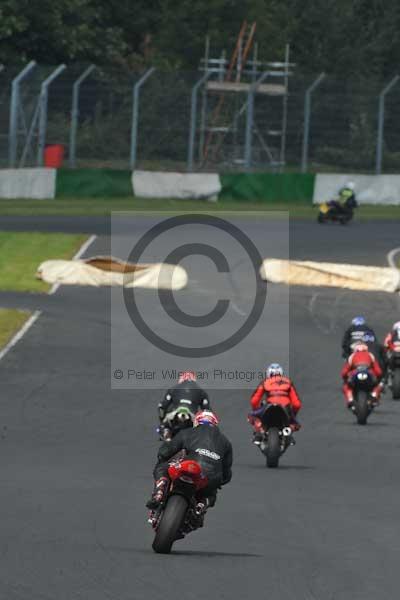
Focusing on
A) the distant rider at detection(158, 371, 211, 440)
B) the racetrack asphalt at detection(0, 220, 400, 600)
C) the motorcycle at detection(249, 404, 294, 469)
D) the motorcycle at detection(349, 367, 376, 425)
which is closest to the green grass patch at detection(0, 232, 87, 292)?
the racetrack asphalt at detection(0, 220, 400, 600)

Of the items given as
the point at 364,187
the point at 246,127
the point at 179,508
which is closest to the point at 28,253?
the point at 246,127

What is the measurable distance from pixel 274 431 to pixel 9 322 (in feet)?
39.9

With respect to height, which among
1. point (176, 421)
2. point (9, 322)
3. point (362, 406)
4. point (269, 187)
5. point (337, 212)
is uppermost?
point (176, 421)

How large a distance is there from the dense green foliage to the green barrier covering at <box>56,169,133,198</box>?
12371 mm

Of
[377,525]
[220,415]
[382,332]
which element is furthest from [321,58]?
[377,525]

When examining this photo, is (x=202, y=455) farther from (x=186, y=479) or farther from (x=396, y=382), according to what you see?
(x=396, y=382)

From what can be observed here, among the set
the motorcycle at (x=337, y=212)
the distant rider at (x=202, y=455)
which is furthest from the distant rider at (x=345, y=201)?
the distant rider at (x=202, y=455)

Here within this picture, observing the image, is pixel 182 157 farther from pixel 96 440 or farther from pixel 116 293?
pixel 96 440

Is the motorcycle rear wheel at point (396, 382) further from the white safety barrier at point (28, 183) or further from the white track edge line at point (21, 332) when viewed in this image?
the white safety barrier at point (28, 183)

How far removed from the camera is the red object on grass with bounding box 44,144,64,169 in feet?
→ 160

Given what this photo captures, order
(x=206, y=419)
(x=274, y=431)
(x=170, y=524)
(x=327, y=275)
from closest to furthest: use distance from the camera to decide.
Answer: (x=170, y=524) → (x=206, y=419) → (x=274, y=431) → (x=327, y=275)

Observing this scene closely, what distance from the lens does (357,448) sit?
1839 centimetres

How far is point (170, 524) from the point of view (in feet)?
34.7

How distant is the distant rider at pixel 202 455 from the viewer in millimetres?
11023
